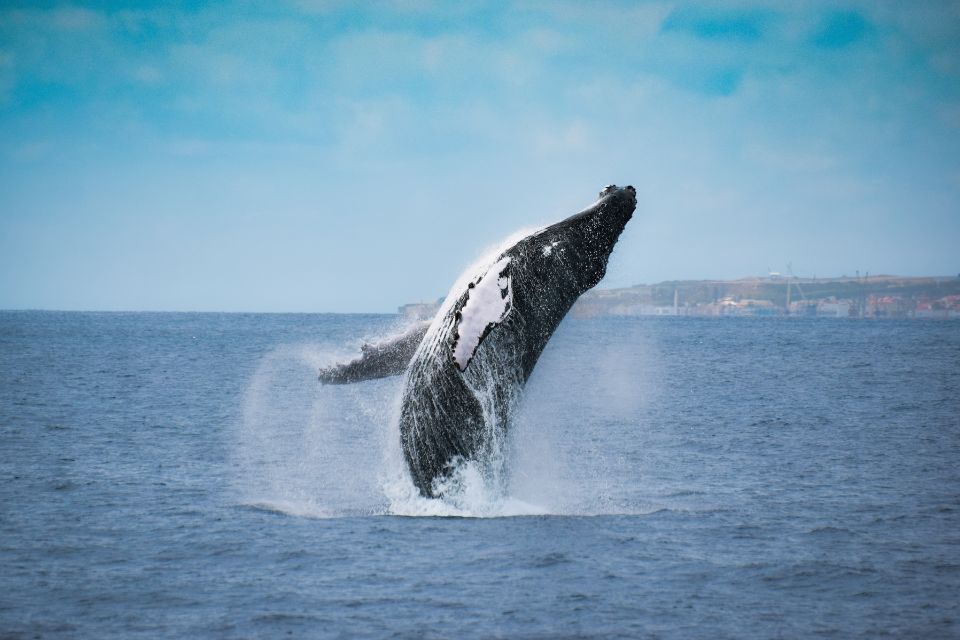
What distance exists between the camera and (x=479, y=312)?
8305 mm

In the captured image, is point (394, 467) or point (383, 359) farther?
point (383, 359)

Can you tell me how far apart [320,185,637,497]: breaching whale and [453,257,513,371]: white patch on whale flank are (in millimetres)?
432

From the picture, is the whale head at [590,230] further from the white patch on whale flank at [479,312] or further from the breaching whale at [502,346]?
the white patch on whale flank at [479,312]

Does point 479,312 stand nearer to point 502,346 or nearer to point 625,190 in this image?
point 502,346

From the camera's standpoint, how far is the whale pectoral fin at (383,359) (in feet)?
34.3

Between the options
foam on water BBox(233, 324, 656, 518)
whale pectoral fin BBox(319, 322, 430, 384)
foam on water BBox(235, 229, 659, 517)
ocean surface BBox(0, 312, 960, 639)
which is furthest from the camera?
whale pectoral fin BBox(319, 322, 430, 384)

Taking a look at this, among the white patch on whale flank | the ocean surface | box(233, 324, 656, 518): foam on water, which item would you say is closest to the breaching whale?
box(233, 324, 656, 518): foam on water

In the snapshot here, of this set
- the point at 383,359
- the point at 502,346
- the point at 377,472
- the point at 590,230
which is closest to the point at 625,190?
the point at 590,230

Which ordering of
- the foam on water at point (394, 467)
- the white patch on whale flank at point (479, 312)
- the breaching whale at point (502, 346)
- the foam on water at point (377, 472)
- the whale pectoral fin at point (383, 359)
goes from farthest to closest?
the whale pectoral fin at point (383, 359) → the foam on water at point (377, 472) → the foam on water at point (394, 467) → the breaching whale at point (502, 346) → the white patch on whale flank at point (479, 312)

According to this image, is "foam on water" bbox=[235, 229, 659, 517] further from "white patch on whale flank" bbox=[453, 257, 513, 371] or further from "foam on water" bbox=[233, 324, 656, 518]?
"white patch on whale flank" bbox=[453, 257, 513, 371]

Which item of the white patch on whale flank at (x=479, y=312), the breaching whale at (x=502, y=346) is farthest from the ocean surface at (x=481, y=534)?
the white patch on whale flank at (x=479, y=312)

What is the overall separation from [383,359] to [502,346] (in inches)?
70.7

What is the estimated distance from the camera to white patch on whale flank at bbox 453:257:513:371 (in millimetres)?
8195

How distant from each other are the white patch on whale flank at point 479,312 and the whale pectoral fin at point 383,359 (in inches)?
84.1
